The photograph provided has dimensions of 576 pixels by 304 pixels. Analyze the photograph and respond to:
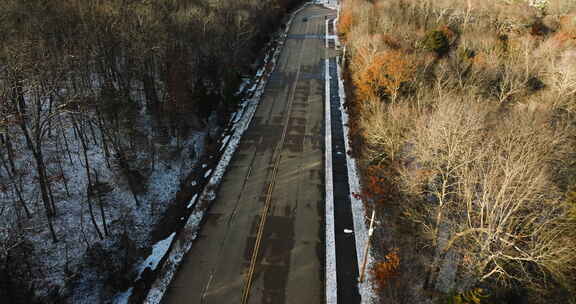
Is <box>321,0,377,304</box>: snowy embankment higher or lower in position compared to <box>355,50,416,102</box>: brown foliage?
lower

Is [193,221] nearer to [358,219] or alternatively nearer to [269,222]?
[269,222]

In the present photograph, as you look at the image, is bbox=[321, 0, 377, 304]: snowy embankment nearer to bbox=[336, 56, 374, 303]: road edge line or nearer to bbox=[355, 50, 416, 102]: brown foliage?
bbox=[336, 56, 374, 303]: road edge line

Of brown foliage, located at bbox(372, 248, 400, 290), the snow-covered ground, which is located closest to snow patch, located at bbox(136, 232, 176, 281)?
the snow-covered ground

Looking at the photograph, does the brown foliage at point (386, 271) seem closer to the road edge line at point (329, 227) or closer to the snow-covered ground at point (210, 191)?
the road edge line at point (329, 227)

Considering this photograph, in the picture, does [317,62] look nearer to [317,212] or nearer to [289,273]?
[317,212]

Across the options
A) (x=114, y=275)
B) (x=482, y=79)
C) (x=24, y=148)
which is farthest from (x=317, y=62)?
(x=114, y=275)

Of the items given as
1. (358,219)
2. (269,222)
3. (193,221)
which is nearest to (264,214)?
(269,222)

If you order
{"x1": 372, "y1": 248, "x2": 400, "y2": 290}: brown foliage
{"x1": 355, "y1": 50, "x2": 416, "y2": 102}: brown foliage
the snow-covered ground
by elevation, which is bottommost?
{"x1": 372, "y1": 248, "x2": 400, "y2": 290}: brown foliage
